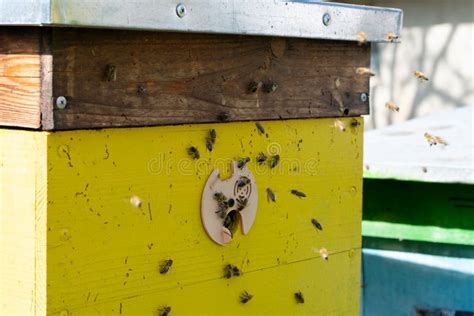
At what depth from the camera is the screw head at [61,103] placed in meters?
1.80

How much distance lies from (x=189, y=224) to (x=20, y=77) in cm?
57

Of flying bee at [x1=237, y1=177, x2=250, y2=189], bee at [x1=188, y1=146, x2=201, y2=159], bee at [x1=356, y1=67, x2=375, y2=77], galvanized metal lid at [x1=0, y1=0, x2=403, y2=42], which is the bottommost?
flying bee at [x1=237, y1=177, x2=250, y2=189]

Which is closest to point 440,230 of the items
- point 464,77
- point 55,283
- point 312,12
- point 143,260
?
point 312,12

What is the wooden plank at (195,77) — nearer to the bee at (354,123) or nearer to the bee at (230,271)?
the bee at (354,123)

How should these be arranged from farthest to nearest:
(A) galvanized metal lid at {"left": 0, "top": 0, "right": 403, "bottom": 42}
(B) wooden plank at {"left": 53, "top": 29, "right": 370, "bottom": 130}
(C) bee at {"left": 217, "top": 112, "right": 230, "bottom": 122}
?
(C) bee at {"left": 217, "top": 112, "right": 230, "bottom": 122}
(B) wooden plank at {"left": 53, "top": 29, "right": 370, "bottom": 130}
(A) galvanized metal lid at {"left": 0, "top": 0, "right": 403, "bottom": 42}

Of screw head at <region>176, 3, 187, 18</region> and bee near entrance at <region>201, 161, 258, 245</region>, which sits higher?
screw head at <region>176, 3, 187, 18</region>

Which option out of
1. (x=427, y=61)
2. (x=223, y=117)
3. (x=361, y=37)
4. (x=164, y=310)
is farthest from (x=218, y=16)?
(x=427, y=61)

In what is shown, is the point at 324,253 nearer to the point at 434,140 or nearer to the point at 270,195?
the point at 270,195

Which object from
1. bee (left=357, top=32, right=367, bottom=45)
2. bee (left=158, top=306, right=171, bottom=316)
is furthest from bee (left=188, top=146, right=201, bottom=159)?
bee (left=357, top=32, right=367, bottom=45)

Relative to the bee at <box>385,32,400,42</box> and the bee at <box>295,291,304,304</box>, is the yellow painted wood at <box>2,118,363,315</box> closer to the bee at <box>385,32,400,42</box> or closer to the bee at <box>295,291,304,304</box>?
the bee at <box>295,291,304,304</box>

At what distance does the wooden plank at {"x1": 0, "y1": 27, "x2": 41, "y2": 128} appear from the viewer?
1791 millimetres

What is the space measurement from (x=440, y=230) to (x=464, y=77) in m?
3.74

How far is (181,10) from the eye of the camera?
1.98 m

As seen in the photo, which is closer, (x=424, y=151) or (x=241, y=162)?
(x=241, y=162)
